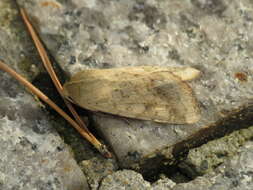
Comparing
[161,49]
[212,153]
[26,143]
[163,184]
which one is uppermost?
[161,49]

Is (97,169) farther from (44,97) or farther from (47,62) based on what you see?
(47,62)

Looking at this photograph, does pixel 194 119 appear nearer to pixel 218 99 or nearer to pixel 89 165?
pixel 218 99

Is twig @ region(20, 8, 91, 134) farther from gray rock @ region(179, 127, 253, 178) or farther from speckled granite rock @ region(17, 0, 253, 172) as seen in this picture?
gray rock @ region(179, 127, 253, 178)

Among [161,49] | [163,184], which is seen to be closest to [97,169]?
[163,184]

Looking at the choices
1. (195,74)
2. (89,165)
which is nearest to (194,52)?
(195,74)

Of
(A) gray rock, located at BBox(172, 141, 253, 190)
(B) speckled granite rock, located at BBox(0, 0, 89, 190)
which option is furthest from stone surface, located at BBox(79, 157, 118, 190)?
(A) gray rock, located at BBox(172, 141, 253, 190)

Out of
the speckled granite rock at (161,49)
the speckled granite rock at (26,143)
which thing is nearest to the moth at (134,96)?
the speckled granite rock at (161,49)
